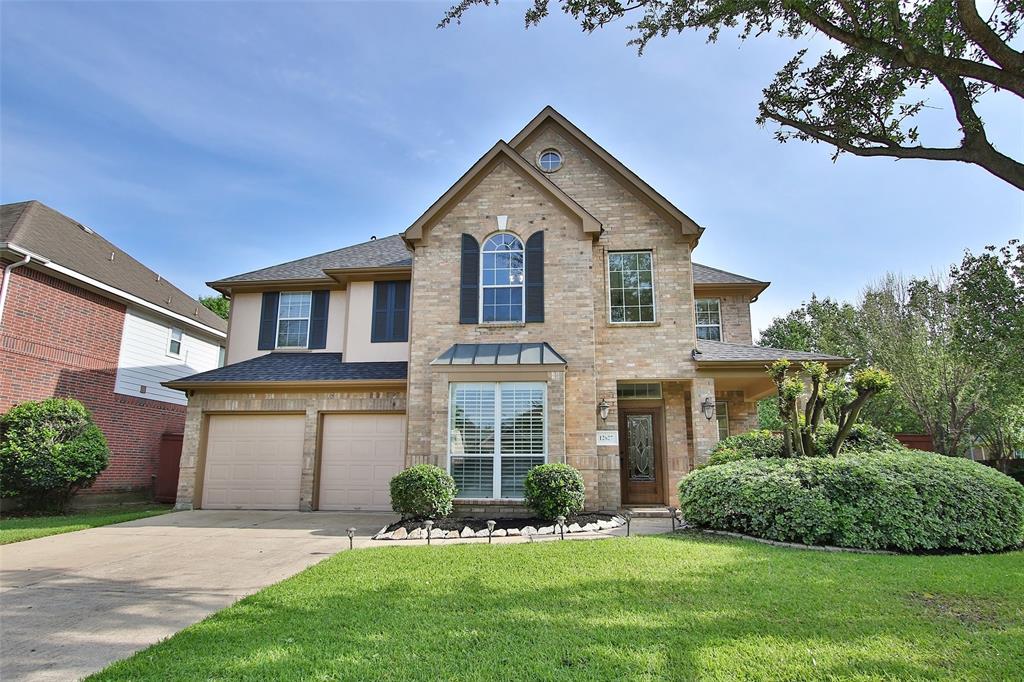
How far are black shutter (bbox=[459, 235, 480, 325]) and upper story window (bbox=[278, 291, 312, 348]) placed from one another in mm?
4978

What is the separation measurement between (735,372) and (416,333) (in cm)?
726

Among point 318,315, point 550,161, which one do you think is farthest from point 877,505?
point 318,315

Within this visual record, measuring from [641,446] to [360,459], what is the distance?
675 cm

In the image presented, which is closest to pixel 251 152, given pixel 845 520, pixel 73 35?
pixel 73 35

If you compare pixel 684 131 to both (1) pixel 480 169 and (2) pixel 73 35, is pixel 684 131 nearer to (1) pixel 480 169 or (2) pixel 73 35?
(1) pixel 480 169

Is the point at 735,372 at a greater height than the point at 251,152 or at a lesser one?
lesser

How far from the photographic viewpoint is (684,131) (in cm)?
1016

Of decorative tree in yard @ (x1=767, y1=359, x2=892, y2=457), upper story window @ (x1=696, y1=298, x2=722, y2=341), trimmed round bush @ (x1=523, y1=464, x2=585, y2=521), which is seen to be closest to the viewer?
decorative tree in yard @ (x1=767, y1=359, x2=892, y2=457)

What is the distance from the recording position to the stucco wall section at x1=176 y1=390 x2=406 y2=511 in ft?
41.9

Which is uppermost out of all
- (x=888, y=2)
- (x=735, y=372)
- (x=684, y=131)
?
(x=684, y=131)

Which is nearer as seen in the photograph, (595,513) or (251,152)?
(595,513)

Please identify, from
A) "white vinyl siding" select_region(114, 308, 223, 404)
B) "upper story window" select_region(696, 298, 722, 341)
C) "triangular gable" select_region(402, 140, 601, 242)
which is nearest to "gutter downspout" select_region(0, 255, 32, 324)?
"white vinyl siding" select_region(114, 308, 223, 404)

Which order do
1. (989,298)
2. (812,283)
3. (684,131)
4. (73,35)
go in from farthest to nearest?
(812,283) < (989,298) < (684,131) < (73,35)

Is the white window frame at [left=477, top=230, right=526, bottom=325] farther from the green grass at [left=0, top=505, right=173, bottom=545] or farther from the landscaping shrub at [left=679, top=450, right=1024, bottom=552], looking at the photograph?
the green grass at [left=0, top=505, right=173, bottom=545]
